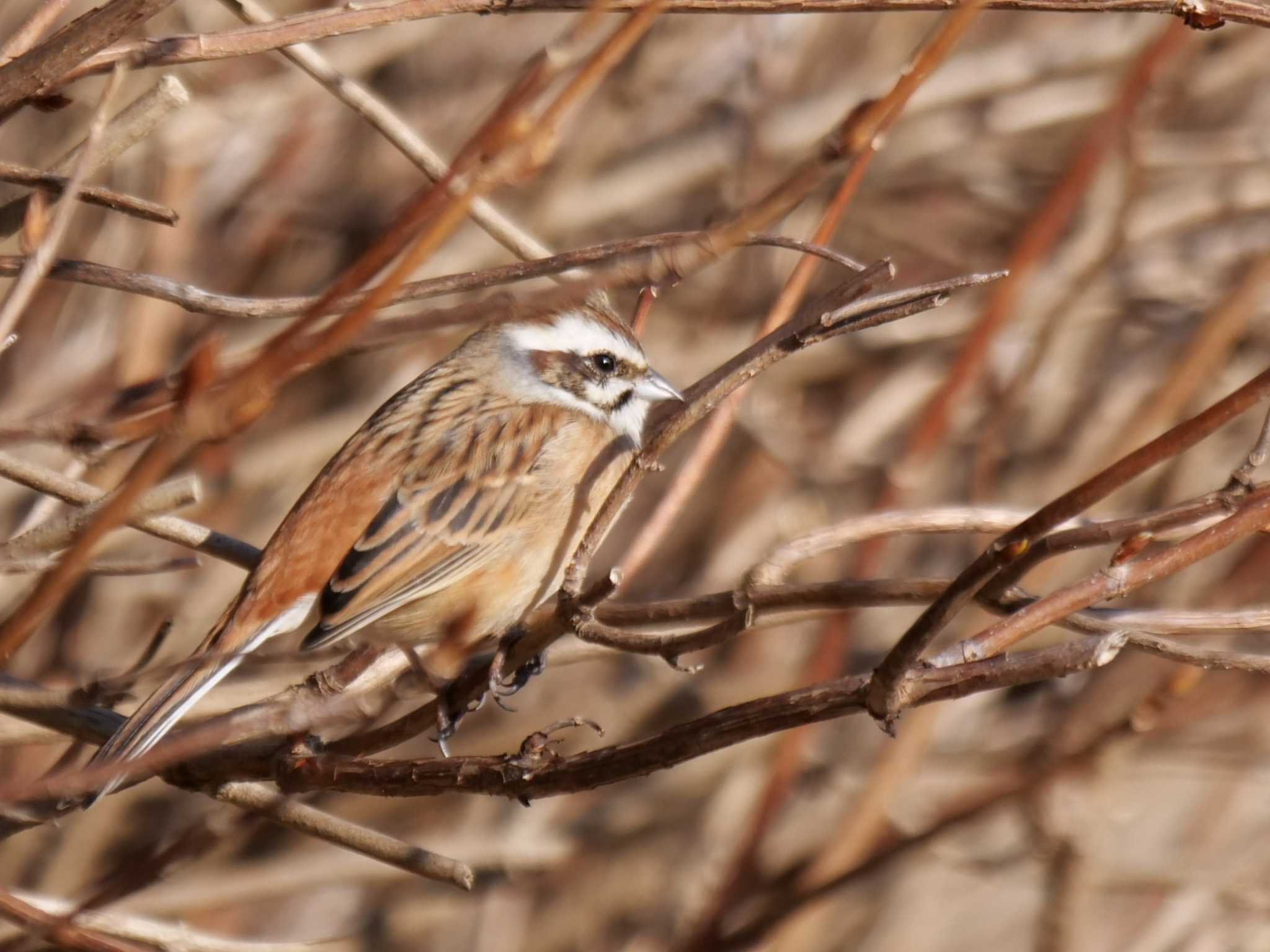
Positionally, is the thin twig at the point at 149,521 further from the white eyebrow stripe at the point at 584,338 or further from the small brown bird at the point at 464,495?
the white eyebrow stripe at the point at 584,338

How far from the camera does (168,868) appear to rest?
2.12 meters

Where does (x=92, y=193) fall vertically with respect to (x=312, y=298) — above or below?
above

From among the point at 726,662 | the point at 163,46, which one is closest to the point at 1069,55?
the point at 726,662

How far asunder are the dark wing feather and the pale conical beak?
0.96 feet

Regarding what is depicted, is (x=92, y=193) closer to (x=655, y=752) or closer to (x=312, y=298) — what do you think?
(x=312, y=298)

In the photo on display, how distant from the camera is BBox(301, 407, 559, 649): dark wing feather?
3.49 meters

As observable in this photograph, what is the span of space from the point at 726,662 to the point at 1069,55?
2.56 m

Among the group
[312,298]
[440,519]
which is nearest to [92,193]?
[312,298]

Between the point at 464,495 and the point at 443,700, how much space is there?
1154 millimetres

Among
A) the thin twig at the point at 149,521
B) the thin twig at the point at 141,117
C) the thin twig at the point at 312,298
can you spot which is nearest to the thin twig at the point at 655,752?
the thin twig at the point at 149,521

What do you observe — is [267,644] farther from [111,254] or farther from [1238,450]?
[1238,450]

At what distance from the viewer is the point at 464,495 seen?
380 centimetres

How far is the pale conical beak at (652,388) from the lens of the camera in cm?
410

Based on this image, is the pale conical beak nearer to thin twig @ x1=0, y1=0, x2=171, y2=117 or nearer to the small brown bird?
the small brown bird
